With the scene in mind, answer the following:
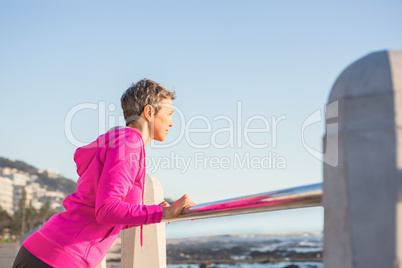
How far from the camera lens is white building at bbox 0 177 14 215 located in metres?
102

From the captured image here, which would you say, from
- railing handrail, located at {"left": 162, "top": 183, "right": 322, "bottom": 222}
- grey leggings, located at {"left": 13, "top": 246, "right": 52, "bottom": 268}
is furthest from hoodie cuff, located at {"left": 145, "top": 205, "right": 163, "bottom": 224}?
grey leggings, located at {"left": 13, "top": 246, "right": 52, "bottom": 268}

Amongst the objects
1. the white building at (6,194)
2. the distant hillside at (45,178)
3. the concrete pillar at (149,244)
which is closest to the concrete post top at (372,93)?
the concrete pillar at (149,244)

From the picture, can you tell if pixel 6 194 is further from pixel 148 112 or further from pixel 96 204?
pixel 96 204

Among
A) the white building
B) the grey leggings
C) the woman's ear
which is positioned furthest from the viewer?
the white building

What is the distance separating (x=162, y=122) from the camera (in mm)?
2195

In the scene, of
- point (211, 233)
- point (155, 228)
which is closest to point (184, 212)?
point (155, 228)

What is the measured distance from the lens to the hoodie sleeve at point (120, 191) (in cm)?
173

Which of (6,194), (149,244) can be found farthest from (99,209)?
(6,194)

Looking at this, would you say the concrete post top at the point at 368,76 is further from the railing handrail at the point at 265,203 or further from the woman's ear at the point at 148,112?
the woman's ear at the point at 148,112

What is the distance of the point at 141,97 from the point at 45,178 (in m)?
121

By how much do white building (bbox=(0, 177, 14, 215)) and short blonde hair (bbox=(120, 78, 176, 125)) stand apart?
103 meters

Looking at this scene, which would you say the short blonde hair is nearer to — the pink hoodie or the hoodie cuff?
the pink hoodie

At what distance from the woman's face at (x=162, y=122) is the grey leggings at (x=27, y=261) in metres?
0.73

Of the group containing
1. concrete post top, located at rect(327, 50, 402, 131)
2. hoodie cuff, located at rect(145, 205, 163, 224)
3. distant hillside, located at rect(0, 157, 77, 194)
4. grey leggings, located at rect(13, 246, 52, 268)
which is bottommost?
grey leggings, located at rect(13, 246, 52, 268)
